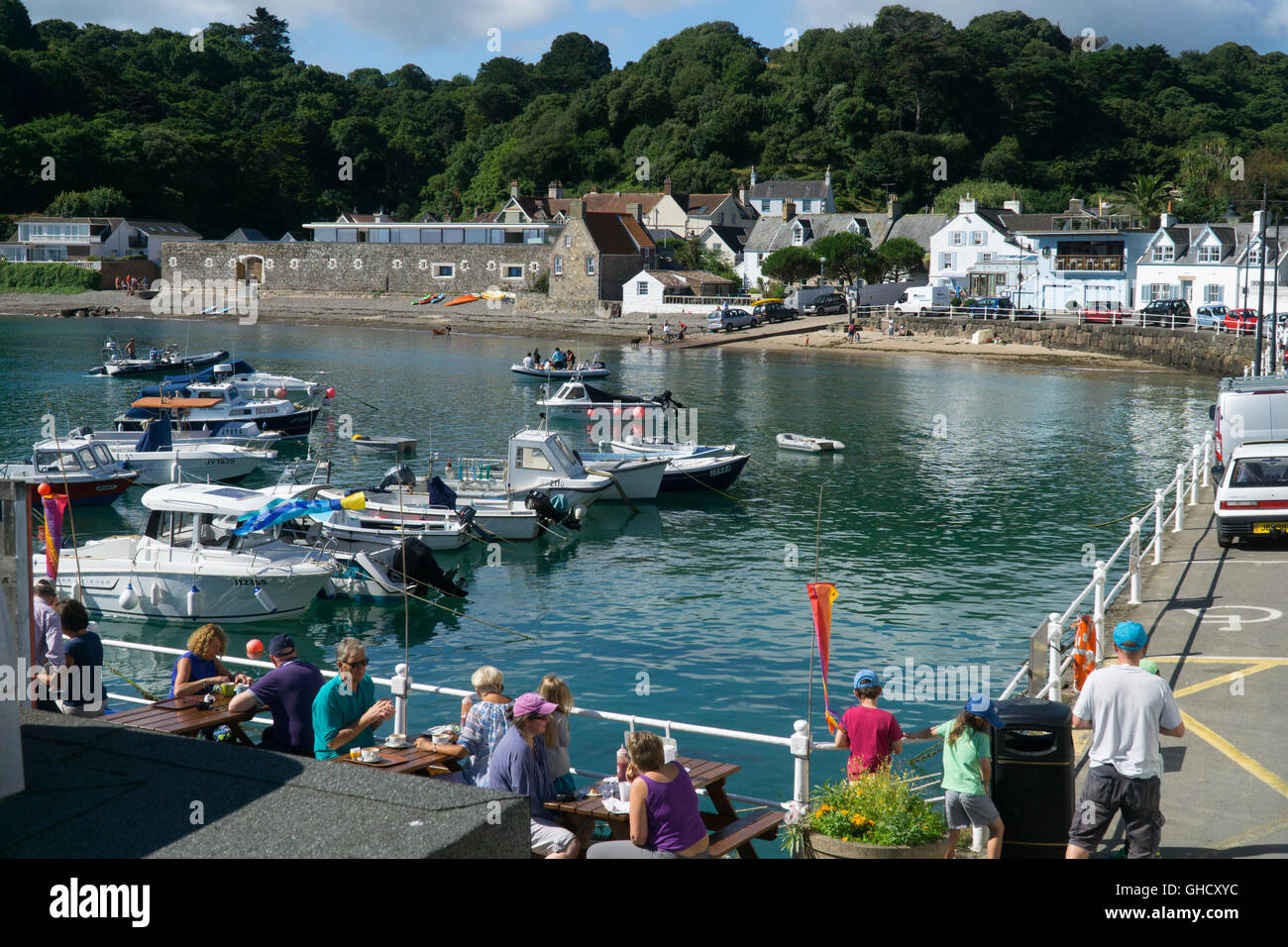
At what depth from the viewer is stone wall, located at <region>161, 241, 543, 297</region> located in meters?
119

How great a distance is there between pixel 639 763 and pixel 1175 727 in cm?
395

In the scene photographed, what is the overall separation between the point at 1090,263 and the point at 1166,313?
37.7ft

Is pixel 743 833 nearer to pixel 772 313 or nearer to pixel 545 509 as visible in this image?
pixel 545 509

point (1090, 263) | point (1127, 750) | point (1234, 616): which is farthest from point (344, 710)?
point (1090, 263)

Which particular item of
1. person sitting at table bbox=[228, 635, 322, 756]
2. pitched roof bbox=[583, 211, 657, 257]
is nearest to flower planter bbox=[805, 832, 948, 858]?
person sitting at table bbox=[228, 635, 322, 756]

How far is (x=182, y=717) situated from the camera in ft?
31.7

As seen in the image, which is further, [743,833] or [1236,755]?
[1236,755]

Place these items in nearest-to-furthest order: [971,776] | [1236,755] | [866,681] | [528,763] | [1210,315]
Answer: [528,763] < [971,776] < [866,681] < [1236,755] < [1210,315]

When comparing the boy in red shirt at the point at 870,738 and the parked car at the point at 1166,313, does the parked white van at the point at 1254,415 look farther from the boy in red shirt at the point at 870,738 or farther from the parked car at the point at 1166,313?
the parked car at the point at 1166,313

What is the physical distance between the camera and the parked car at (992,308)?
286ft

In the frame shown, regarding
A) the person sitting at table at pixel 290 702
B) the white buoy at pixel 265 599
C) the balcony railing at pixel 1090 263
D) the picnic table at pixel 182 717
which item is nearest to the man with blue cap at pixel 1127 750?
the person sitting at table at pixel 290 702

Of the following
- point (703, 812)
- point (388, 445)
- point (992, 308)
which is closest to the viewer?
point (703, 812)

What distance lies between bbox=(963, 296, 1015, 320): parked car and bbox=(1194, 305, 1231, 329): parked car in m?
13.0

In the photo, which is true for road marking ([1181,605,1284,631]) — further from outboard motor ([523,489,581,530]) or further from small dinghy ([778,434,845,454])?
small dinghy ([778,434,845,454])
